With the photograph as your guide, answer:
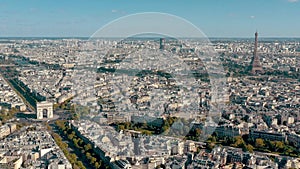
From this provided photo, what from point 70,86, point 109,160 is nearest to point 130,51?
point 70,86

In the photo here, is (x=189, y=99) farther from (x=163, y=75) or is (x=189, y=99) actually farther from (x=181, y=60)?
(x=181, y=60)

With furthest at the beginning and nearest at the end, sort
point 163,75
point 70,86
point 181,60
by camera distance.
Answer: point 181,60, point 163,75, point 70,86

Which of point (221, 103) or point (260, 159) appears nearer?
point (260, 159)

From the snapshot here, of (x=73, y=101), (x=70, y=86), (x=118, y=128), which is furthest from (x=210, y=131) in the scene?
(x=70, y=86)

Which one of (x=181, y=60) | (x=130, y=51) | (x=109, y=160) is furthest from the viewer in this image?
(x=130, y=51)

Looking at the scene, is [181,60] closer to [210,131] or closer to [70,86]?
[70,86]

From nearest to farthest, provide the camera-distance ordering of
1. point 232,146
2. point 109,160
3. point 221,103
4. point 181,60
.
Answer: point 109,160, point 232,146, point 221,103, point 181,60

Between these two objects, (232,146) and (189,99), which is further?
(189,99)

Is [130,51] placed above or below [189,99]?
above

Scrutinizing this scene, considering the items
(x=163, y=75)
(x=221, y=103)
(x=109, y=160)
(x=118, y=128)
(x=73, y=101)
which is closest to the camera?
(x=109, y=160)
